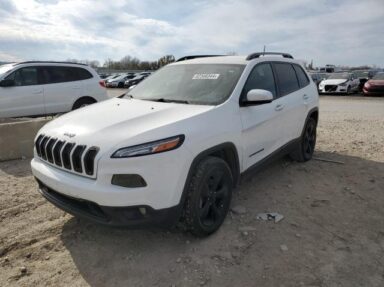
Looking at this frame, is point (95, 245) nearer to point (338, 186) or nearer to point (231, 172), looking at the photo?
point (231, 172)

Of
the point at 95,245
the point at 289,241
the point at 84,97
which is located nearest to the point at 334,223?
the point at 289,241

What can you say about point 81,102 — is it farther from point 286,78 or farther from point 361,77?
point 361,77

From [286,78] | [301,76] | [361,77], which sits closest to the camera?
[286,78]

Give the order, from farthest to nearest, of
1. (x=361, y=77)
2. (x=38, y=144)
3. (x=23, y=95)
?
1. (x=361, y=77)
2. (x=23, y=95)
3. (x=38, y=144)

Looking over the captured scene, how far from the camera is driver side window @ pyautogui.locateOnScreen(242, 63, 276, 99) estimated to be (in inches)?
161

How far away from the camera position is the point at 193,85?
412 cm

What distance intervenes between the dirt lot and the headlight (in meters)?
0.87

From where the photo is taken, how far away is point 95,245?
341cm

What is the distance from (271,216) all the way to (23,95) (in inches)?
290

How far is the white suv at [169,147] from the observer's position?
9.36 ft

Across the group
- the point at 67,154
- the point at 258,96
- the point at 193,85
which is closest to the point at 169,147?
the point at 67,154

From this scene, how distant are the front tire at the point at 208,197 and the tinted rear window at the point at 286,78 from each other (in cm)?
191

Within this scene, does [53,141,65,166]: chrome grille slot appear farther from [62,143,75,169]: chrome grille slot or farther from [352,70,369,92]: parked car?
[352,70,369,92]: parked car

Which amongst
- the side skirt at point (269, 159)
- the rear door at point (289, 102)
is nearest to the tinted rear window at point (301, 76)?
the rear door at point (289, 102)
